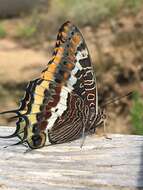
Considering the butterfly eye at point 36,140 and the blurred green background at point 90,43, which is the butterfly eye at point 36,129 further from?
the blurred green background at point 90,43

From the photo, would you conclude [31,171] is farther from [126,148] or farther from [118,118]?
[118,118]

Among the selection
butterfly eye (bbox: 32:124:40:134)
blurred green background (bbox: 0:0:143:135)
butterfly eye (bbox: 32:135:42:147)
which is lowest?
butterfly eye (bbox: 32:135:42:147)

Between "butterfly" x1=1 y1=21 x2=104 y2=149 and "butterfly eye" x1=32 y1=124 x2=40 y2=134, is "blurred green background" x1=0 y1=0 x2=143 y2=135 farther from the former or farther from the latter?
"butterfly eye" x1=32 y1=124 x2=40 y2=134

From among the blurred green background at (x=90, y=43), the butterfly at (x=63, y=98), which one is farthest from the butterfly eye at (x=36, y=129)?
the blurred green background at (x=90, y=43)

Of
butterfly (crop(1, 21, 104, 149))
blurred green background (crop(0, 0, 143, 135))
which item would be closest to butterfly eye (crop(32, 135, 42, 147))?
butterfly (crop(1, 21, 104, 149))

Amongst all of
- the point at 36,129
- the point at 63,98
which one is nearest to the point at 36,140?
the point at 36,129

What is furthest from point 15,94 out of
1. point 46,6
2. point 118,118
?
point 46,6
